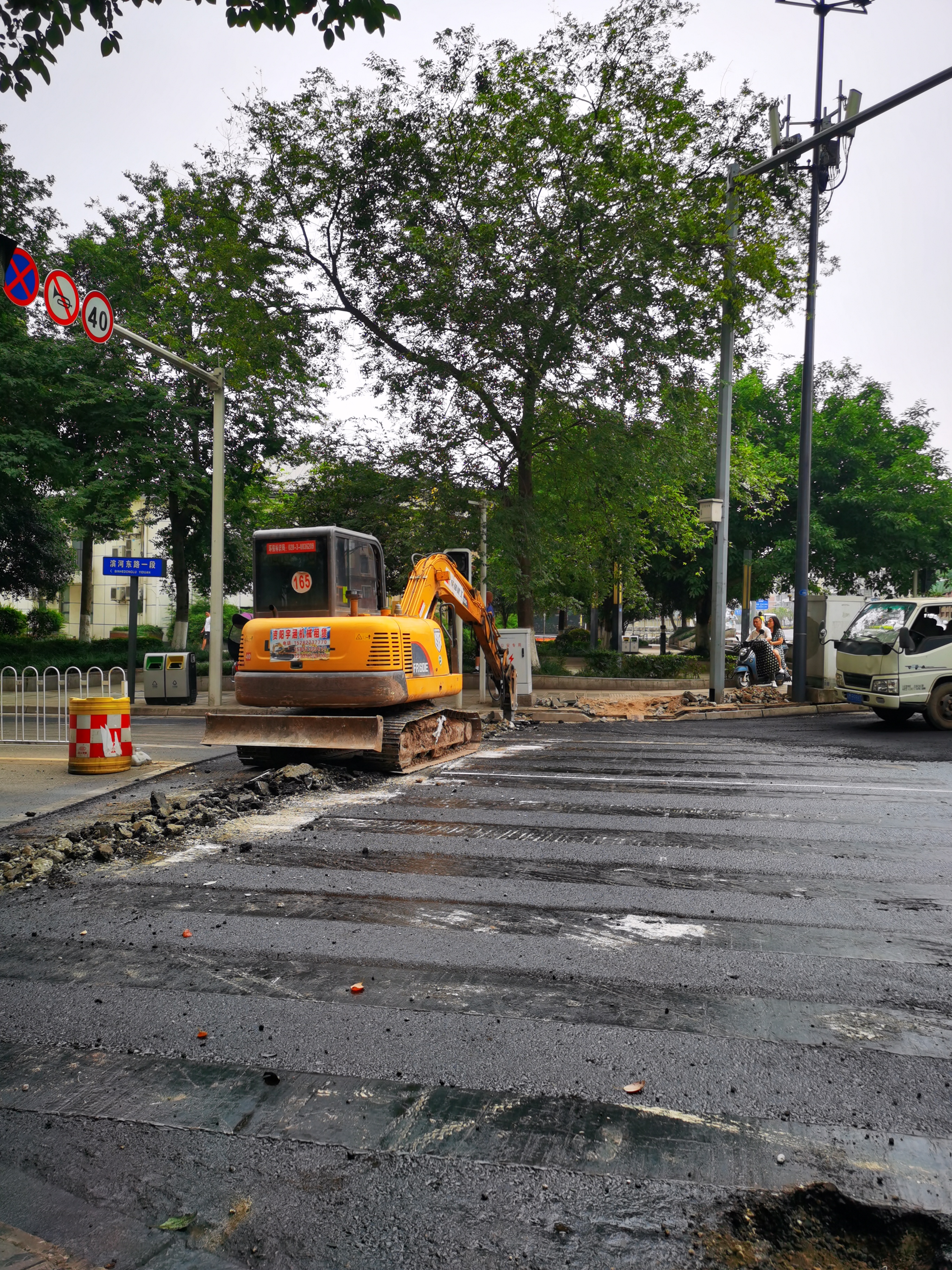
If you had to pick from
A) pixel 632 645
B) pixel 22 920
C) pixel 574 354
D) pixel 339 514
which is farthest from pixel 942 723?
pixel 632 645

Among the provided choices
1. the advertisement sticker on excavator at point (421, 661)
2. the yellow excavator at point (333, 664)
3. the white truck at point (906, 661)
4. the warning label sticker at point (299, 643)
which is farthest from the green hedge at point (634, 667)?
the warning label sticker at point (299, 643)

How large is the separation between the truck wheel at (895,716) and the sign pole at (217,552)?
11815 mm

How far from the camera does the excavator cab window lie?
11.0 metres

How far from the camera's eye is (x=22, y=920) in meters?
5.30

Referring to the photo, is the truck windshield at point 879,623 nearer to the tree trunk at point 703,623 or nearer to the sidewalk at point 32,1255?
the sidewalk at point 32,1255

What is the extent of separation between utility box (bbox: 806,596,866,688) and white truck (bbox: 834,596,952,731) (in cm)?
442

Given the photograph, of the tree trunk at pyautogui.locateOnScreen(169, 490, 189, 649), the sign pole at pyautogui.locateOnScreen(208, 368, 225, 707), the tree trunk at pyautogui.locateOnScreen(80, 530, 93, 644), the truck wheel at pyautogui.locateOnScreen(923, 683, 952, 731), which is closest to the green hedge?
the truck wheel at pyautogui.locateOnScreen(923, 683, 952, 731)

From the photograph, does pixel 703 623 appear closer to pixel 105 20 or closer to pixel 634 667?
pixel 634 667

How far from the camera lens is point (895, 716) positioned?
16094mm

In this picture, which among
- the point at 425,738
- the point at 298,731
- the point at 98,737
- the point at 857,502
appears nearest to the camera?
the point at 298,731

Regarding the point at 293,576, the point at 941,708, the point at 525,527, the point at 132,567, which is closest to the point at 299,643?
the point at 293,576

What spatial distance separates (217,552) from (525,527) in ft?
19.8

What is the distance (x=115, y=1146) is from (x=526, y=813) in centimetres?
545

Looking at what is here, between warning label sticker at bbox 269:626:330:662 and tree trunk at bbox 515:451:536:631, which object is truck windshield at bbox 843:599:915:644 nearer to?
tree trunk at bbox 515:451:536:631
